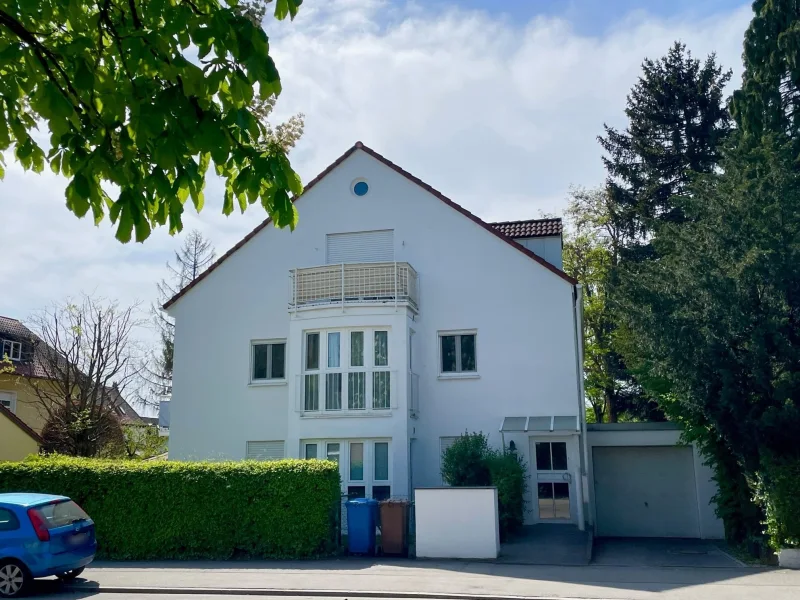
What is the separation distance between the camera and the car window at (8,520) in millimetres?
12445

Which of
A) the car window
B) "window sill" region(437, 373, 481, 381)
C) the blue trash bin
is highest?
"window sill" region(437, 373, 481, 381)

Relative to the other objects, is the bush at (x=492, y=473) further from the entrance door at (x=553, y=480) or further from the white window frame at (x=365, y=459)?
the white window frame at (x=365, y=459)

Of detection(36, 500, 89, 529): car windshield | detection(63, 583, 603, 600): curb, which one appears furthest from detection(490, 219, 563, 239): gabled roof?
detection(36, 500, 89, 529): car windshield

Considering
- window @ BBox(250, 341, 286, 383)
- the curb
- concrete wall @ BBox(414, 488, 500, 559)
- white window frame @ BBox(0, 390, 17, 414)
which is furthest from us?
white window frame @ BBox(0, 390, 17, 414)

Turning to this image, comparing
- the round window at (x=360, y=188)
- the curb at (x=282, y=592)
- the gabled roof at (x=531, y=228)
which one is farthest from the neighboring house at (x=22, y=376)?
the curb at (x=282, y=592)

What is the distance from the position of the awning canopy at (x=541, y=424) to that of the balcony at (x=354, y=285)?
4.06 m

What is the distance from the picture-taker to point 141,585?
43.1 ft

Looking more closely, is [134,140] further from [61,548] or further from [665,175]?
[665,175]

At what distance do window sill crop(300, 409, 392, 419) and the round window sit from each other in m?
6.58

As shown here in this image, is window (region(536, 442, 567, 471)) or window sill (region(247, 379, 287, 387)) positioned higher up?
window sill (region(247, 379, 287, 387))

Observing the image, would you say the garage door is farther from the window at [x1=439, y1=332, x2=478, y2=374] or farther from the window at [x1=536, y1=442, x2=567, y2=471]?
the window at [x1=439, y1=332, x2=478, y2=374]

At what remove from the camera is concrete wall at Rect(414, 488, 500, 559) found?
1545 cm

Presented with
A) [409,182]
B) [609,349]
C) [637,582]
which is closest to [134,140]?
[637,582]

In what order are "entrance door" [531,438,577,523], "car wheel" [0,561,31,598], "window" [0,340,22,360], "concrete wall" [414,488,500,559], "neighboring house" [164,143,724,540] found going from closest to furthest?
1. "car wheel" [0,561,31,598]
2. "concrete wall" [414,488,500,559]
3. "entrance door" [531,438,577,523]
4. "neighboring house" [164,143,724,540]
5. "window" [0,340,22,360]
